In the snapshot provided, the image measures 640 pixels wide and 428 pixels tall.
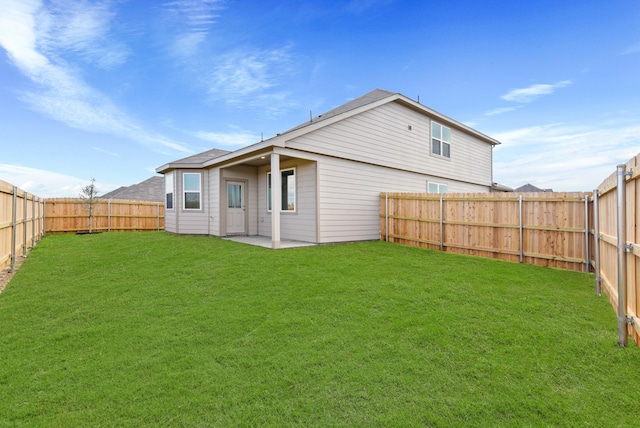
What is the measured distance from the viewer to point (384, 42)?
43.5 ft

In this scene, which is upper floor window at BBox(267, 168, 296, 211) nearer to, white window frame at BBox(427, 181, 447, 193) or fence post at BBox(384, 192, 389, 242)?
fence post at BBox(384, 192, 389, 242)

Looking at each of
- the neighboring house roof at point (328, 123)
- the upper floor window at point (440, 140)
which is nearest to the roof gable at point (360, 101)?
the neighboring house roof at point (328, 123)

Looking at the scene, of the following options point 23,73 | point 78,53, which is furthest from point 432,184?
point 23,73

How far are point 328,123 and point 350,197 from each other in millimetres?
2639

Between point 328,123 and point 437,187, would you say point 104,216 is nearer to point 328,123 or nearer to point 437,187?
point 328,123

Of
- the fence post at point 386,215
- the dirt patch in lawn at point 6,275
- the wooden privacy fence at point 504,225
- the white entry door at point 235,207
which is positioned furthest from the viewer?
the white entry door at point 235,207

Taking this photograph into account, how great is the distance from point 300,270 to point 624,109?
500 inches

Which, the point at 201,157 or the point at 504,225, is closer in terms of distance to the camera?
the point at 504,225

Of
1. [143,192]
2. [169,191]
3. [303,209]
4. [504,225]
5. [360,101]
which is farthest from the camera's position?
[143,192]

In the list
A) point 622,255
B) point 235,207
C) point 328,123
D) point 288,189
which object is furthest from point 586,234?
point 235,207

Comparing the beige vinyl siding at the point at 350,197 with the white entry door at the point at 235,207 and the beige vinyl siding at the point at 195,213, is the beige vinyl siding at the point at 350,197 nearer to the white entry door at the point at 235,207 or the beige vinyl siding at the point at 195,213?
the white entry door at the point at 235,207

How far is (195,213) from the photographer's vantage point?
12938 mm

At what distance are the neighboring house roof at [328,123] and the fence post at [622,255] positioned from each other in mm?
7327

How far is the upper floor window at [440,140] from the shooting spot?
14.1 m
